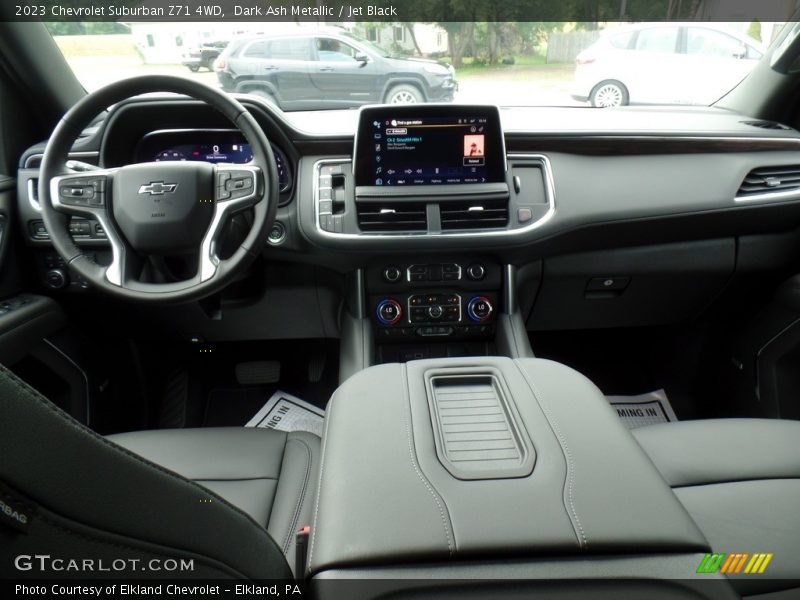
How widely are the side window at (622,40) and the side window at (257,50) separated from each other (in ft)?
3.66

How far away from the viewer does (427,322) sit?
2014 mm

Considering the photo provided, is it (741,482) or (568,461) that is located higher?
(568,461)

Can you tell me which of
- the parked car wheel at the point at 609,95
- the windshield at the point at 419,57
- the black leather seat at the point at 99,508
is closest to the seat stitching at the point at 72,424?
the black leather seat at the point at 99,508

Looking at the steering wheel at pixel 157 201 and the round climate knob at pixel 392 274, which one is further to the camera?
the round climate knob at pixel 392 274

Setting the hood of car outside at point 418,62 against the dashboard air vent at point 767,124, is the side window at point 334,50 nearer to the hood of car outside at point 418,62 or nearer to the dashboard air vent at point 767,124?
the hood of car outside at point 418,62

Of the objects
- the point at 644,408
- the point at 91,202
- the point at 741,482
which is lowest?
the point at 644,408

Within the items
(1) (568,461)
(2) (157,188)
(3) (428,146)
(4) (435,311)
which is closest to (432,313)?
(4) (435,311)

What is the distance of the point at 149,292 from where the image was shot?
4.77ft

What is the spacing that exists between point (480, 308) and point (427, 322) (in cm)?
18

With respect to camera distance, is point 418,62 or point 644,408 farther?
point 644,408

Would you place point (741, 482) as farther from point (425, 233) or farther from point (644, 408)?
point (644, 408)

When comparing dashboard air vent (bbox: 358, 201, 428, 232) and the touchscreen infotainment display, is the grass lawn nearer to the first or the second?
the touchscreen infotainment display

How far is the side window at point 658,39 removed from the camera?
1950 mm

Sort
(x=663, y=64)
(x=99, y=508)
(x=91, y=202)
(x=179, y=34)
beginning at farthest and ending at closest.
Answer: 1. (x=663, y=64)
2. (x=179, y=34)
3. (x=91, y=202)
4. (x=99, y=508)
